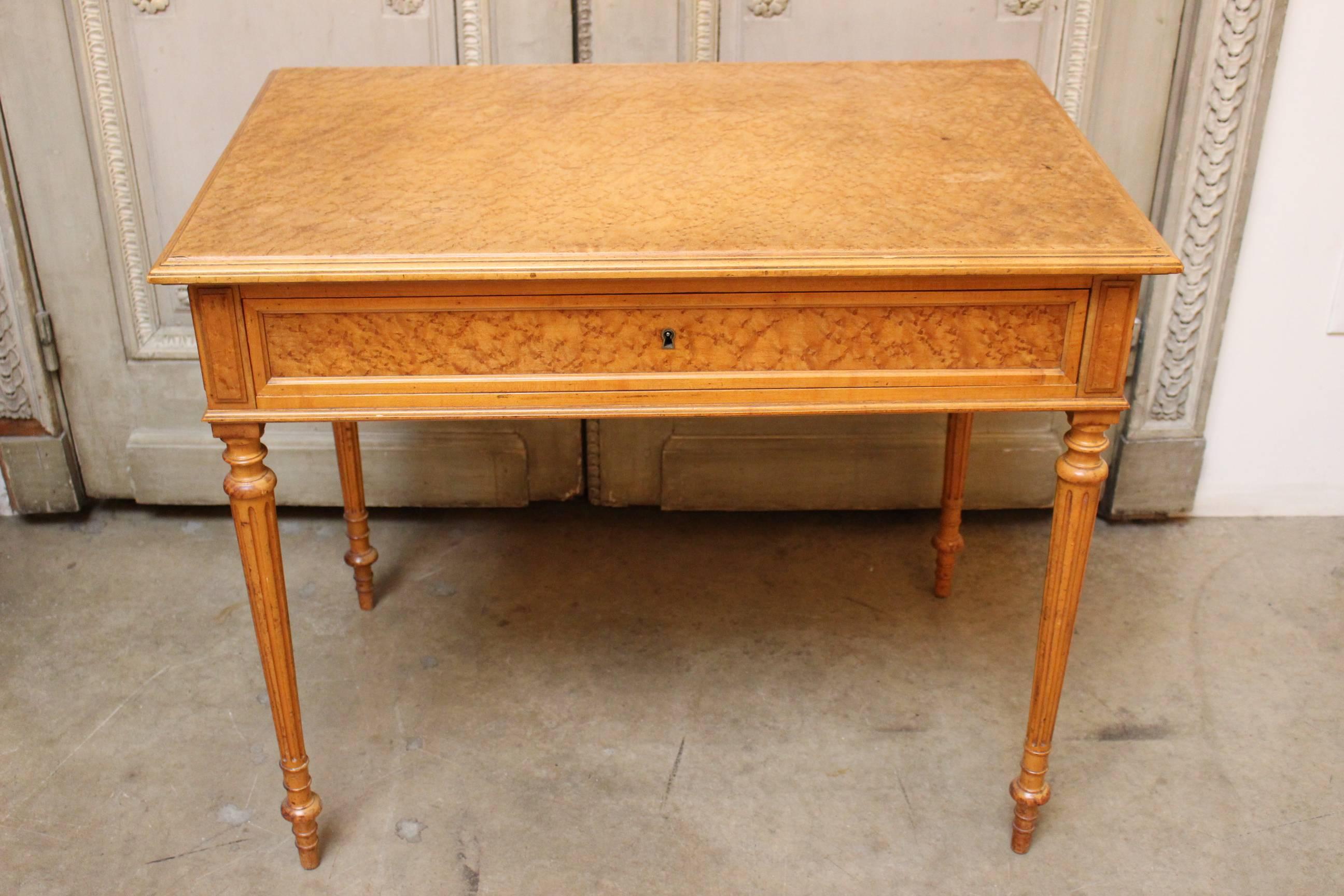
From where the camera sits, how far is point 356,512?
2.44m

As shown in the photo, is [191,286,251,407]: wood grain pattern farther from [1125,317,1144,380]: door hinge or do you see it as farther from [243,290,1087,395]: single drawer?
[1125,317,1144,380]: door hinge

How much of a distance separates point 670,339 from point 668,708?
94 centimetres

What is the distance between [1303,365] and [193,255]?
8.44 ft

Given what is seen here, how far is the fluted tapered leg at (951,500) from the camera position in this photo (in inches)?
93.4

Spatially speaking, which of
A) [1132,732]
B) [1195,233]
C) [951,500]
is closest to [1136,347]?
[1195,233]

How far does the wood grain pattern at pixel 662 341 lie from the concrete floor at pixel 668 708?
85 cm

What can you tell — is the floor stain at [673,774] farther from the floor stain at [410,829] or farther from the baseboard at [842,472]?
the baseboard at [842,472]

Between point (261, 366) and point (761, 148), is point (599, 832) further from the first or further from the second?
point (761, 148)

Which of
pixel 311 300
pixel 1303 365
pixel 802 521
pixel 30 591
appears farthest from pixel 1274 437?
pixel 30 591

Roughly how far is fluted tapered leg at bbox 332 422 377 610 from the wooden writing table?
677mm

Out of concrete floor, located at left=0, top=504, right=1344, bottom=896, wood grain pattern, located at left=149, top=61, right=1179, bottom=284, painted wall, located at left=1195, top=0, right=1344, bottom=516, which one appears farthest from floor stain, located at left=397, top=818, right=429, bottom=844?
painted wall, located at left=1195, top=0, right=1344, bottom=516

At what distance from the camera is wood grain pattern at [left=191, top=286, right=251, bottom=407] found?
1517mm

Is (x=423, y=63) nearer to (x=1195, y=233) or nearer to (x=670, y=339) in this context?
(x=670, y=339)

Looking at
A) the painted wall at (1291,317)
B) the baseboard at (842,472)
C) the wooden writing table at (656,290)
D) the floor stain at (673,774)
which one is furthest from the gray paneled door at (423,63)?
the floor stain at (673,774)
